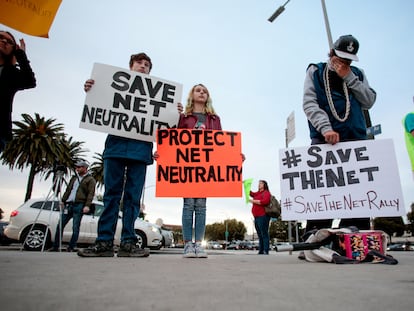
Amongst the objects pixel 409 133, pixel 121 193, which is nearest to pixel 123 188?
pixel 121 193

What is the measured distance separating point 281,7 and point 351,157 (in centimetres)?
794

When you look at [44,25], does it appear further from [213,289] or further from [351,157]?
[351,157]

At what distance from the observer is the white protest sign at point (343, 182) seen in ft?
9.00

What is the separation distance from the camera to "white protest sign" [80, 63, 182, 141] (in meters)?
3.47

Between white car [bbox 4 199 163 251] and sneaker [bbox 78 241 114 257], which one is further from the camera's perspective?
white car [bbox 4 199 163 251]

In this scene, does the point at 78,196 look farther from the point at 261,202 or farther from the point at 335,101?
the point at 335,101

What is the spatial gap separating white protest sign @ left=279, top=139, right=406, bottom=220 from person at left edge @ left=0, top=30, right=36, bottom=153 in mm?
2631

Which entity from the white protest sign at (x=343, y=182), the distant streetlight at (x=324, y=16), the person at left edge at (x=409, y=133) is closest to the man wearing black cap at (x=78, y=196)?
the white protest sign at (x=343, y=182)

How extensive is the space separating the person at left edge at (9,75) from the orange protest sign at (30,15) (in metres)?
0.25

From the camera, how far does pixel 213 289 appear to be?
1.21 meters

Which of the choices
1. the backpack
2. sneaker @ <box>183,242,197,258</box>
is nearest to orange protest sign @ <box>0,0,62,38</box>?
sneaker @ <box>183,242,197,258</box>

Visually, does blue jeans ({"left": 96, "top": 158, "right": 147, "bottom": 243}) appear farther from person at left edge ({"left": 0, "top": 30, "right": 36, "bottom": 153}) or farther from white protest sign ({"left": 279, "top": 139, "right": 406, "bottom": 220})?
white protest sign ({"left": 279, "top": 139, "right": 406, "bottom": 220})

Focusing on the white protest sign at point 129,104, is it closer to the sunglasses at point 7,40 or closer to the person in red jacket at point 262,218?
the sunglasses at point 7,40

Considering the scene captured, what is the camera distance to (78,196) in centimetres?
629
